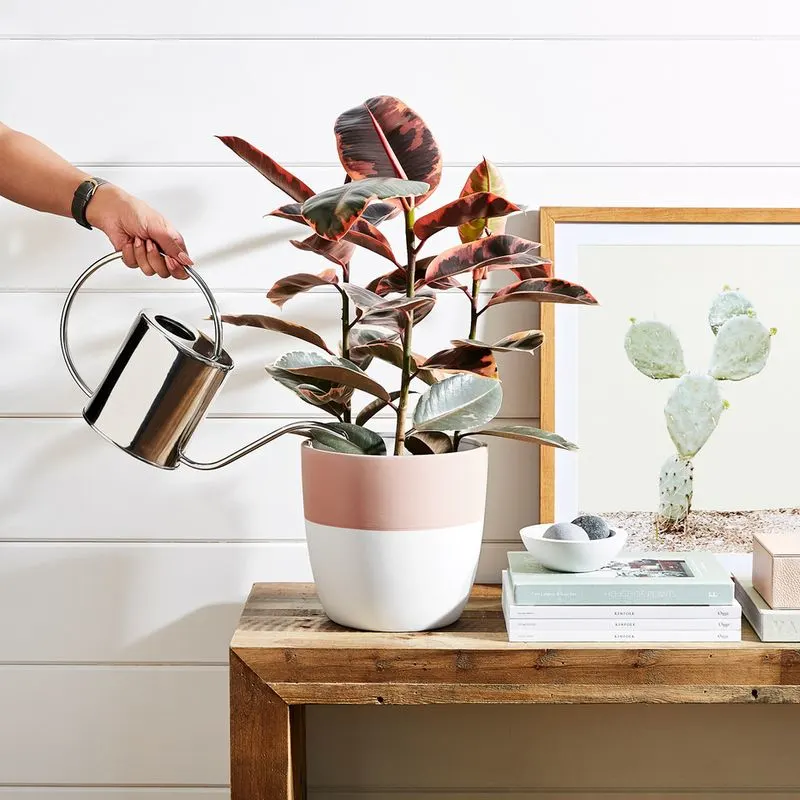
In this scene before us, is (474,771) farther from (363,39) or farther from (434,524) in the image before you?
(363,39)

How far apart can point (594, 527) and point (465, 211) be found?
15.6 inches

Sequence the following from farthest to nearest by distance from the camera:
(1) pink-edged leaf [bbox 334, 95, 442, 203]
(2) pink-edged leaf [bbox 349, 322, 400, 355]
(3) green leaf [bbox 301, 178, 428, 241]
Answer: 1. (2) pink-edged leaf [bbox 349, 322, 400, 355]
2. (1) pink-edged leaf [bbox 334, 95, 442, 203]
3. (3) green leaf [bbox 301, 178, 428, 241]

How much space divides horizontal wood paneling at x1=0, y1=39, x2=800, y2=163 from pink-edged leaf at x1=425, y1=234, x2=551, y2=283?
273 mm

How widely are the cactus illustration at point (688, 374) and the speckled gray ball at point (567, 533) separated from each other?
230mm

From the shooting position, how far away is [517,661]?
0.95 metres

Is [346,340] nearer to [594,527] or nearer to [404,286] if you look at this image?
[404,286]

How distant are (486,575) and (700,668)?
13.9 inches

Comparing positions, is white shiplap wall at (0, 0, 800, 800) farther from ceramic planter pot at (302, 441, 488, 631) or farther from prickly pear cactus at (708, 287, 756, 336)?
ceramic planter pot at (302, 441, 488, 631)

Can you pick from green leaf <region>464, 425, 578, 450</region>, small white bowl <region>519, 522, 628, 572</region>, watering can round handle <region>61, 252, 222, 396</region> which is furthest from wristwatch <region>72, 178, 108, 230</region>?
small white bowl <region>519, 522, 628, 572</region>

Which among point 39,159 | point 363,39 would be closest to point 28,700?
point 39,159

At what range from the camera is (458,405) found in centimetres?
95

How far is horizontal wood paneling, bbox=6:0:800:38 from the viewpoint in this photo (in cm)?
118

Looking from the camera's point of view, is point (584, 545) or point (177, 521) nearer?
point (584, 545)

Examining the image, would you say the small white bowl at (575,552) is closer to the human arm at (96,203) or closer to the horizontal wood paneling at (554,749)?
the horizontal wood paneling at (554,749)
